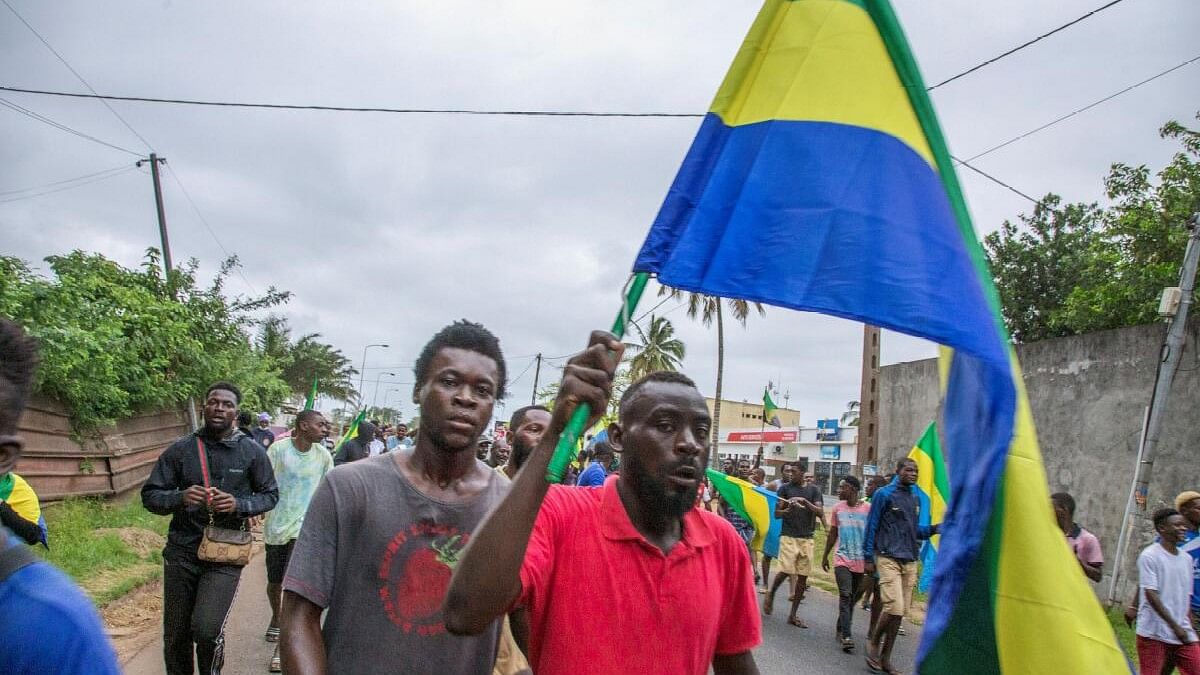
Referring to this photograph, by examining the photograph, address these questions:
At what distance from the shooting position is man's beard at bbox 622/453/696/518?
2.46 metres

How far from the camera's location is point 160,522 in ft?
46.2

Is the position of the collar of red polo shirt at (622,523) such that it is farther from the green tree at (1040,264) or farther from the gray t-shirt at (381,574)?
the green tree at (1040,264)

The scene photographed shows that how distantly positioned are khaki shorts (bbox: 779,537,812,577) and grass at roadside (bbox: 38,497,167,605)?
7.55m

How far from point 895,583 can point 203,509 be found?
20.7 feet

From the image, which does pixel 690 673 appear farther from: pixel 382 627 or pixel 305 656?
pixel 305 656

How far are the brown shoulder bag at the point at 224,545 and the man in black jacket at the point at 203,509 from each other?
6cm

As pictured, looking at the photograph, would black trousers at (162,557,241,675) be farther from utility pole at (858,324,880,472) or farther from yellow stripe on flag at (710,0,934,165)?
utility pole at (858,324,880,472)

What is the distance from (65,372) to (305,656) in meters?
10.8

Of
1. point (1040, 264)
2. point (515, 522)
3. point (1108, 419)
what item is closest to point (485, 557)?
point (515, 522)

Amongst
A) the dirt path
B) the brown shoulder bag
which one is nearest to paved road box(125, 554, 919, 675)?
the dirt path

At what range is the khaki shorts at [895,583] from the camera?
326 inches

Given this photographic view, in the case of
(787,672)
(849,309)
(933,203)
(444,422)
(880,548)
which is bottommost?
(787,672)

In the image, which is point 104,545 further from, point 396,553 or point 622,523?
point 622,523

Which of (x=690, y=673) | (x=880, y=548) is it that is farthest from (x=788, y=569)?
(x=690, y=673)
